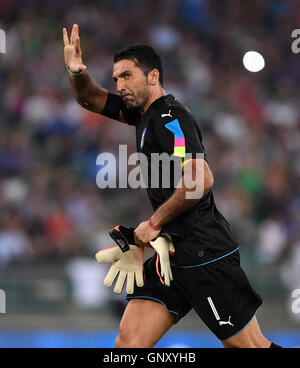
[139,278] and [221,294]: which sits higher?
[139,278]

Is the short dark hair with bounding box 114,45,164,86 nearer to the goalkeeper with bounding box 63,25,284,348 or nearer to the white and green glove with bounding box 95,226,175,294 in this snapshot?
the goalkeeper with bounding box 63,25,284,348

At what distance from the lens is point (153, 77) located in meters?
4.55

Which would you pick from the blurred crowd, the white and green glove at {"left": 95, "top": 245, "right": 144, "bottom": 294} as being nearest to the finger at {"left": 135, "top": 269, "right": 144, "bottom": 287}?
the white and green glove at {"left": 95, "top": 245, "right": 144, "bottom": 294}

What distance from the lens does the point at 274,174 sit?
36.9 ft

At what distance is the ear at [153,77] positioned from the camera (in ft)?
14.9

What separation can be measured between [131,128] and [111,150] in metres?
0.51

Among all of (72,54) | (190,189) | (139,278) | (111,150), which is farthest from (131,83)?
(111,150)

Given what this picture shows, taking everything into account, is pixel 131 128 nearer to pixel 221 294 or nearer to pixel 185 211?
pixel 185 211

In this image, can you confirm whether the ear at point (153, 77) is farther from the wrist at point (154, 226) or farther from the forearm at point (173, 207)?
the wrist at point (154, 226)

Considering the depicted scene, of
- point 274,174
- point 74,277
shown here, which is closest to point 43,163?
point 74,277

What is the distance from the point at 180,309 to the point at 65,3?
9.47 m

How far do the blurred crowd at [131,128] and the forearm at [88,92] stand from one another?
475 centimetres

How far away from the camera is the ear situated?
4.53 m

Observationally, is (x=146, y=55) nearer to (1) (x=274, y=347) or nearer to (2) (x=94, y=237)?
(1) (x=274, y=347)
